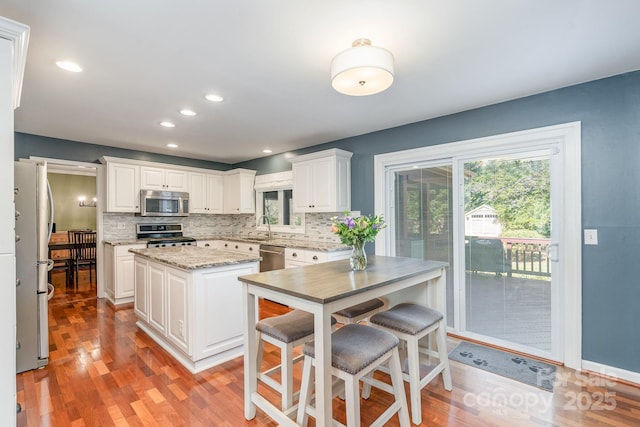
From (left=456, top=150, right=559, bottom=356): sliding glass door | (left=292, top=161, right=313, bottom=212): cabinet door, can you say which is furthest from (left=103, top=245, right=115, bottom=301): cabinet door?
(left=456, top=150, right=559, bottom=356): sliding glass door

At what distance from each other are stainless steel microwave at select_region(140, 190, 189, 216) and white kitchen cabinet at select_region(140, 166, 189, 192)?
0.35ft

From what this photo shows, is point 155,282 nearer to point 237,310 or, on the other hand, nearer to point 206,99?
point 237,310

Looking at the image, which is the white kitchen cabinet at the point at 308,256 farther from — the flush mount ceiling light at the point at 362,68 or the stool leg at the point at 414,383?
the flush mount ceiling light at the point at 362,68

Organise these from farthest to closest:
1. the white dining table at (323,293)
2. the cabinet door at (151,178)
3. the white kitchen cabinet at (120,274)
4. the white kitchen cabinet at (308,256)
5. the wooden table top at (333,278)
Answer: the cabinet door at (151,178)
the white kitchen cabinet at (120,274)
the white kitchen cabinet at (308,256)
the wooden table top at (333,278)
the white dining table at (323,293)

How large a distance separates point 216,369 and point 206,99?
93.8 inches

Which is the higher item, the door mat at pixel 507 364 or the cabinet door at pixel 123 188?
the cabinet door at pixel 123 188

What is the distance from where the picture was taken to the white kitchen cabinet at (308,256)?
3855mm

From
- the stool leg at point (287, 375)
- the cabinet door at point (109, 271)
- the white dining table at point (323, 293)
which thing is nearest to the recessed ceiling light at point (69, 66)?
the white dining table at point (323, 293)

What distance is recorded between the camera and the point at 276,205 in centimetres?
548

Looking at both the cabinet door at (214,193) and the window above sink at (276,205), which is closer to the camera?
the window above sink at (276,205)

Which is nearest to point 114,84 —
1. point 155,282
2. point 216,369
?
point 155,282

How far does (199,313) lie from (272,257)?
78.7 inches

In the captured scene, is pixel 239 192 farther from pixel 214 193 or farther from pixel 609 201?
pixel 609 201

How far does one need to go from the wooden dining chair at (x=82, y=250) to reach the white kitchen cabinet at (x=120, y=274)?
159 centimetres
